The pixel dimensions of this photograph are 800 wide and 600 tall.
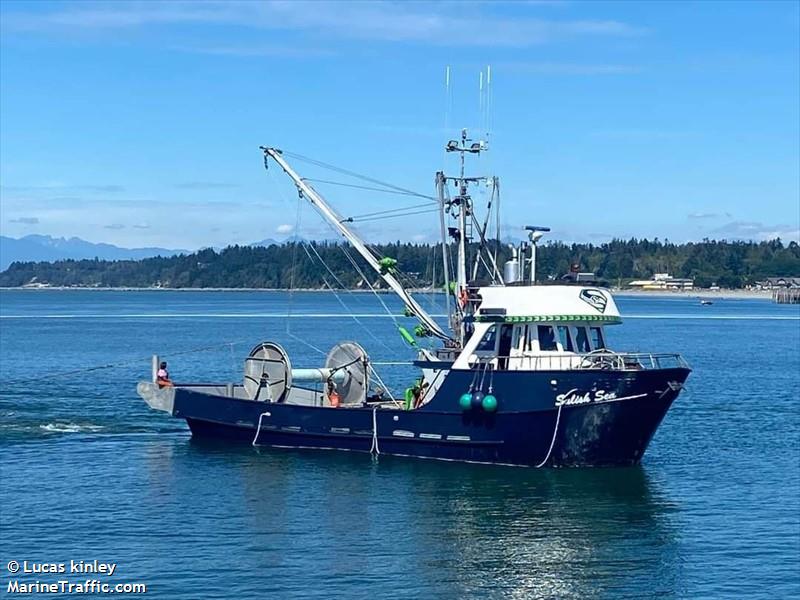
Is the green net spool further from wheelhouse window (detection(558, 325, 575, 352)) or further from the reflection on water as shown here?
wheelhouse window (detection(558, 325, 575, 352))

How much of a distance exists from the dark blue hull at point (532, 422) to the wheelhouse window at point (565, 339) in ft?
5.30

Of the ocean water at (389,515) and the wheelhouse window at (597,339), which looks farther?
the wheelhouse window at (597,339)

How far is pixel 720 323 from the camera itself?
14312 cm

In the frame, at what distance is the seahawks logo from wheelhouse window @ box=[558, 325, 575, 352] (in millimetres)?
972

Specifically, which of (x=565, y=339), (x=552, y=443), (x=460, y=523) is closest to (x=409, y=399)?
→ (x=552, y=443)

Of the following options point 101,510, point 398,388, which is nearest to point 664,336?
point 398,388

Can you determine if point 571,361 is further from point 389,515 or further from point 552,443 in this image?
point 389,515

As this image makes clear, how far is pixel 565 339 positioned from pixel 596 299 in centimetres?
140

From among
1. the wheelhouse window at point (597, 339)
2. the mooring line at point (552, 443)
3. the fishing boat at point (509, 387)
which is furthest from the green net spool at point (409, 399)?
the wheelhouse window at point (597, 339)

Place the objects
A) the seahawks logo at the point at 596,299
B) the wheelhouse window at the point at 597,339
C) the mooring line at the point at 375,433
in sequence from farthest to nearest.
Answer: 1. the mooring line at the point at 375,433
2. the wheelhouse window at the point at 597,339
3. the seahawks logo at the point at 596,299

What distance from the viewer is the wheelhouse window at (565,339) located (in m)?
35.0

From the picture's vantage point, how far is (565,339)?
35.2m

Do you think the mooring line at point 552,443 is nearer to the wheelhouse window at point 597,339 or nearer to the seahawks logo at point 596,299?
the wheelhouse window at point 597,339

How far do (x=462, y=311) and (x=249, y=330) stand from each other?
81.3 meters
